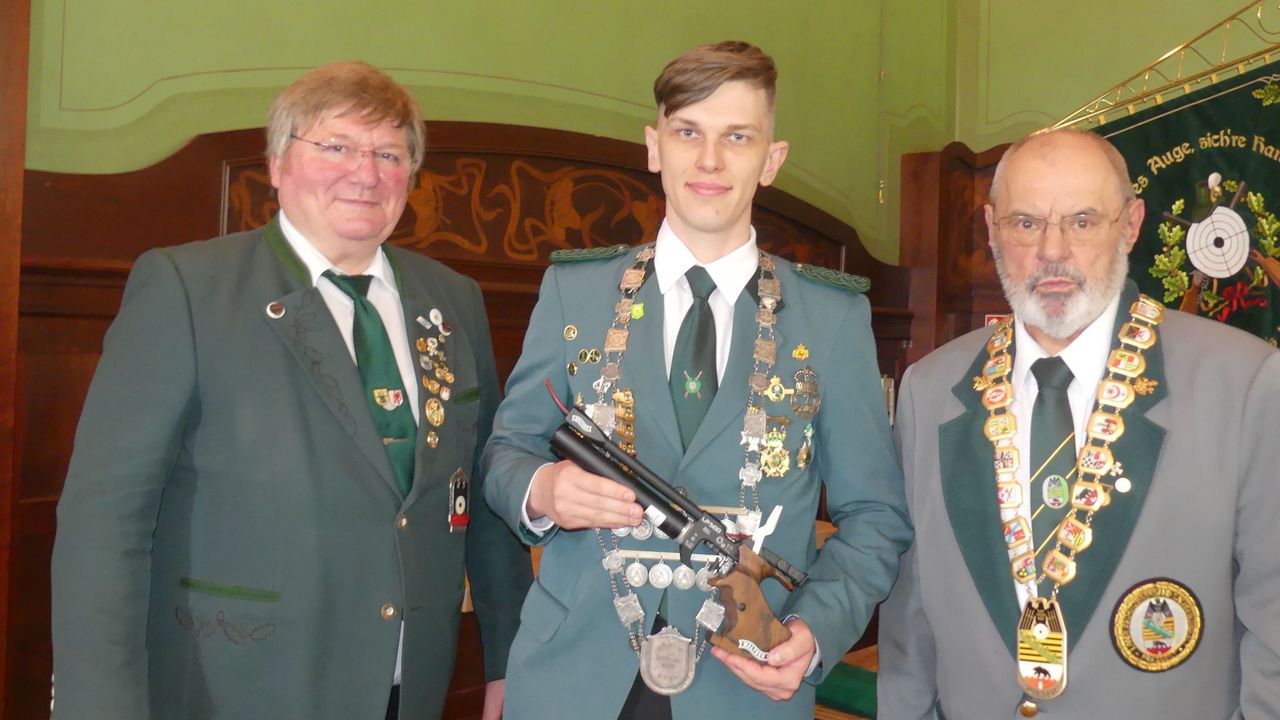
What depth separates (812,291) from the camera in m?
1.80

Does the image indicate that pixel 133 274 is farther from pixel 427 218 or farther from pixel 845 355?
pixel 427 218

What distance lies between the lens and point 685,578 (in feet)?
5.24

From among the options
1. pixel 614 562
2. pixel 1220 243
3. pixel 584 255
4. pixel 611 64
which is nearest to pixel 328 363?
pixel 584 255

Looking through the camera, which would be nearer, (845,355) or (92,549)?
(92,549)

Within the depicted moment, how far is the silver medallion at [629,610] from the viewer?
62.2 inches

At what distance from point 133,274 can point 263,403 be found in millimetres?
295

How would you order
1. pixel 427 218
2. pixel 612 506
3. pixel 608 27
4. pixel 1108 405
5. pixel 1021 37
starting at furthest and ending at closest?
pixel 1021 37
pixel 608 27
pixel 427 218
pixel 1108 405
pixel 612 506

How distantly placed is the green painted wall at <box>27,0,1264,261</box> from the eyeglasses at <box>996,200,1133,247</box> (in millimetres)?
2284

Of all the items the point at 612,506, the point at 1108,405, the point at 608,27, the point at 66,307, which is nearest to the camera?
the point at 612,506

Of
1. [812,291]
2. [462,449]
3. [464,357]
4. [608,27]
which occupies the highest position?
[608,27]

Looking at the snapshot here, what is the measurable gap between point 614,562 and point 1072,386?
0.81 m

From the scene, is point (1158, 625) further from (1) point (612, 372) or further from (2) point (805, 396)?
(1) point (612, 372)

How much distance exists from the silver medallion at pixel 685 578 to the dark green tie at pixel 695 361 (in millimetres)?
193

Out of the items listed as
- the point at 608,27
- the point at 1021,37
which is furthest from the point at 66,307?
the point at 1021,37
